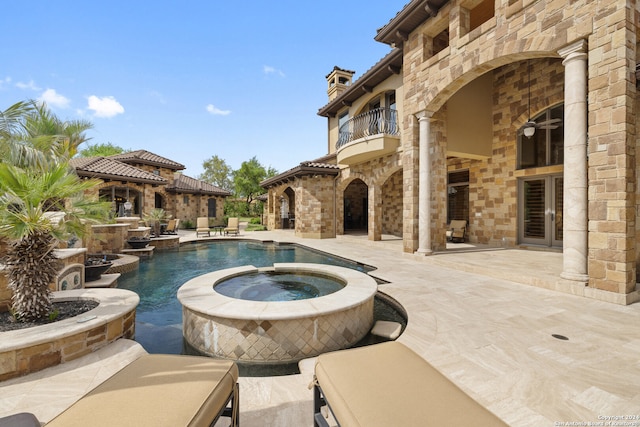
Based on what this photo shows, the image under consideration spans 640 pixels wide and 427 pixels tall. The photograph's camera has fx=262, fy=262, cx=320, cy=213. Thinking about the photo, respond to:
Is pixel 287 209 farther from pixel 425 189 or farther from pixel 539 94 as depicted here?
pixel 539 94

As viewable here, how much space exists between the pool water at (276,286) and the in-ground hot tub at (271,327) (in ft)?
4.08

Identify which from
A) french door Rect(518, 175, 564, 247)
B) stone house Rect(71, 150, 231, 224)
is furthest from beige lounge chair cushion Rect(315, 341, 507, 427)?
stone house Rect(71, 150, 231, 224)

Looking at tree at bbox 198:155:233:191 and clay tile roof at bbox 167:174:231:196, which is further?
tree at bbox 198:155:233:191

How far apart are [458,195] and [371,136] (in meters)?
5.38

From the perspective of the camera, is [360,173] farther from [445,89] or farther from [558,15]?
[558,15]

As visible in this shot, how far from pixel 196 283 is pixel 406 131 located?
807 cm

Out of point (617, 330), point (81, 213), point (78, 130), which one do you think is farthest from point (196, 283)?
point (78, 130)

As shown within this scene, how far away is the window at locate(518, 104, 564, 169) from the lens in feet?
30.5

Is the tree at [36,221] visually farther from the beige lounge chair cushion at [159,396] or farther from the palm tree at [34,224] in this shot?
the beige lounge chair cushion at [159,396]

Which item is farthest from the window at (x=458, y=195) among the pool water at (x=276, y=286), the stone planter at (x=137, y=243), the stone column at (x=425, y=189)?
the stone planter at (x=137, y=243)

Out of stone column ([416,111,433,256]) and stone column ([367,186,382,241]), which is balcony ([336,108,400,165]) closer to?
stone column ([367,186,382,241])

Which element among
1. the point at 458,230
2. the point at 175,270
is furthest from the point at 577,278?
the point at 175,270

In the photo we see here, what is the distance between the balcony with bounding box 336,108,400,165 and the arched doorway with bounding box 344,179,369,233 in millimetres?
8270

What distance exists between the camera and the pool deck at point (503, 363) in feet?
7.18
